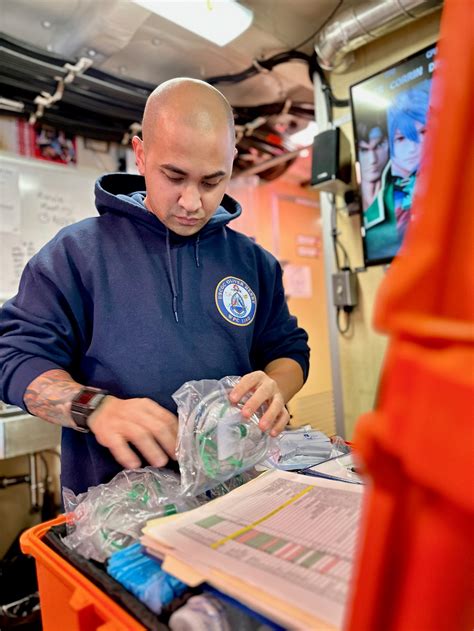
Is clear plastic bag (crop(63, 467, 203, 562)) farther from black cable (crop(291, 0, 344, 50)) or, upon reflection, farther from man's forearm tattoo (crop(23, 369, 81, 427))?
black cable (crop(291, 0, 344, 50))

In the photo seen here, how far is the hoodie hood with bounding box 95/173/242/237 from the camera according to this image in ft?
3.39

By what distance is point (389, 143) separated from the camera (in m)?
1.87

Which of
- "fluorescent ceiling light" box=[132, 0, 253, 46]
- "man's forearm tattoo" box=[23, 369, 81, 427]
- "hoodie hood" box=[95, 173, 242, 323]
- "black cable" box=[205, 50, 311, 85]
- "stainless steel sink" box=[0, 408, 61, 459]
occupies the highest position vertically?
"black cable" box=[205, 50, 311, 85]

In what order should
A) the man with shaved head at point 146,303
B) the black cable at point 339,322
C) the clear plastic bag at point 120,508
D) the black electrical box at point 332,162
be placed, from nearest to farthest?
the clear plastic bag at point 120,508 → the man with shaved head at point 146,303 → the black electrical box at point 332,162 → the black cable at point 339,322

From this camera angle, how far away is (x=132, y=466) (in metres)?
0.65

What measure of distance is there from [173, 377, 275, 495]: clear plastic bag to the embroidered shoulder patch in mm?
304

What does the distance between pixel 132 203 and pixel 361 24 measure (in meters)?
1.54

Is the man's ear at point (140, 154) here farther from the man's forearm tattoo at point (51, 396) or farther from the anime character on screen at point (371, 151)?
the anime character on screen at point (371, 151)

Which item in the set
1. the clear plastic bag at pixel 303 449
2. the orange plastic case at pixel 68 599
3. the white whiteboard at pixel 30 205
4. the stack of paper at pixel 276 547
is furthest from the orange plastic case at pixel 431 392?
the white whiteboard at pixel 30 205

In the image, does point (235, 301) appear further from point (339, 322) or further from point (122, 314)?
point (339, 322)

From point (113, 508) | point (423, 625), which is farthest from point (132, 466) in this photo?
point (423, 625)

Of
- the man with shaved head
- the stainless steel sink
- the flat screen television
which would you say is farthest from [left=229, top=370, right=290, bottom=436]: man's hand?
the stainless steel sink

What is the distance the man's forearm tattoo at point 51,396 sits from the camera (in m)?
0.78

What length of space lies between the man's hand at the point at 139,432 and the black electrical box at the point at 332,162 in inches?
68.0
